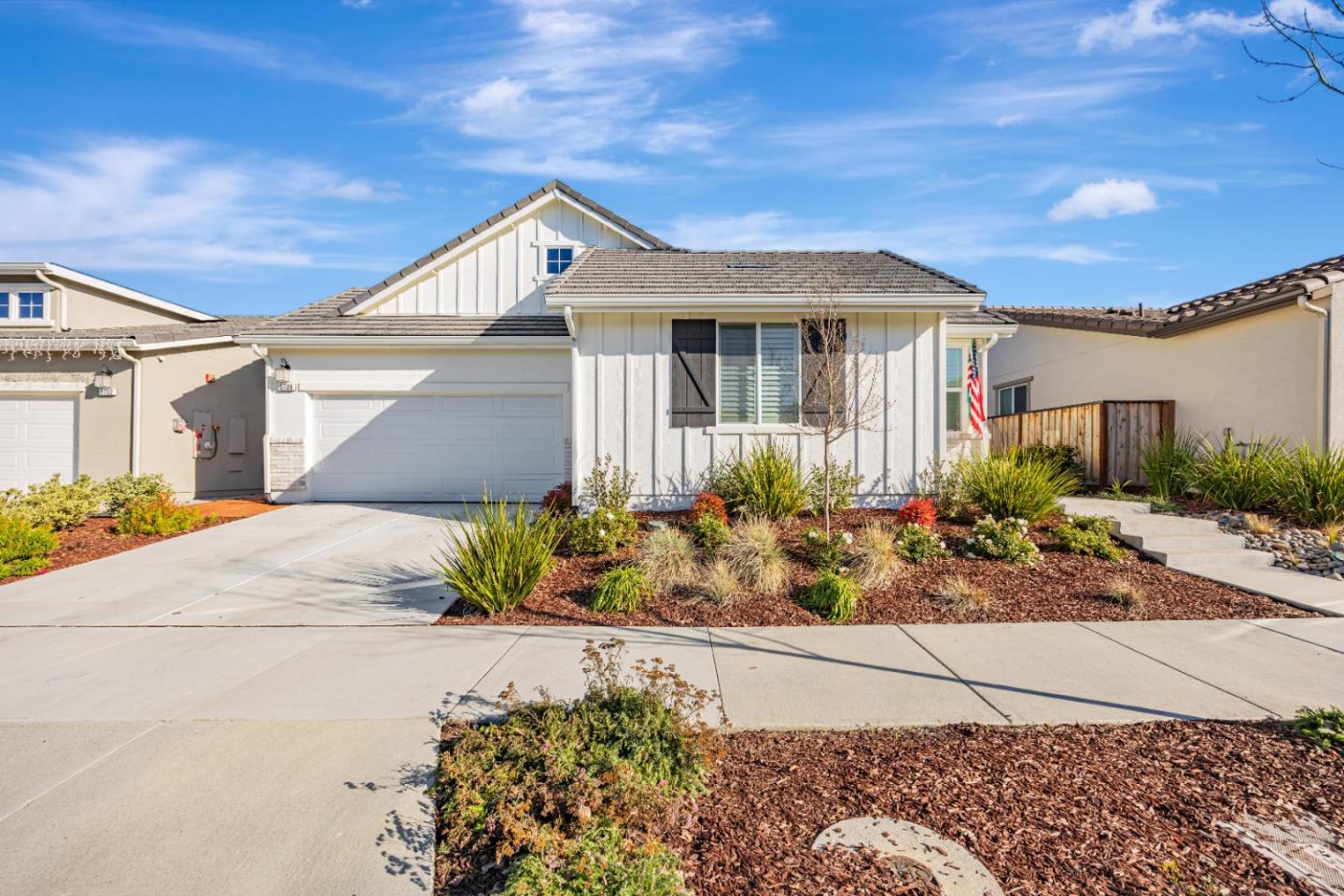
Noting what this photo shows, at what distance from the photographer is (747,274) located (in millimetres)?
10742

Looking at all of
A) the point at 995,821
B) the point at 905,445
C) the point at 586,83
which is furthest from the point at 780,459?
the point at 995,821

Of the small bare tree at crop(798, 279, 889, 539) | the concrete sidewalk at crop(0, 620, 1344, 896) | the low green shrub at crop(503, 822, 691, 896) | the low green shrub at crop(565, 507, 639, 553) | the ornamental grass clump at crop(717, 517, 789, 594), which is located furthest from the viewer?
the small bare tree at crop(798, 279, 889, 539)

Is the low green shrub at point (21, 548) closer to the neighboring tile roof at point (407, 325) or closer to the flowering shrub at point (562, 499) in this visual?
the neighboring tile roof at point (407, 325)

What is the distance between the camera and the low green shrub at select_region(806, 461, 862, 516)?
367 inches

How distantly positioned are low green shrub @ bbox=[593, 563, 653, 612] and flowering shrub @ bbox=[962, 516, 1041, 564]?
390 centimetres

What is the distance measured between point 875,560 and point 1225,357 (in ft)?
31.7

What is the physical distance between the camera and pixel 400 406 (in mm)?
12789

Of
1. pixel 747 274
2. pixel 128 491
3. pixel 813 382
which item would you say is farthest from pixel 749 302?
pixel 128 491

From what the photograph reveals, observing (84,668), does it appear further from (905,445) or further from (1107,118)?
(1107,118)

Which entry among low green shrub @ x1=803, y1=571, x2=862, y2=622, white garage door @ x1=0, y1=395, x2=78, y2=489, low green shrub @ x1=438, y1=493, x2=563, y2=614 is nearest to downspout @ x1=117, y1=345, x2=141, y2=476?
white garage door @ x1=0, y1=395, x2=78, y2=489

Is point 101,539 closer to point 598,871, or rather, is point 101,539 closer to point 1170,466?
point 598,871

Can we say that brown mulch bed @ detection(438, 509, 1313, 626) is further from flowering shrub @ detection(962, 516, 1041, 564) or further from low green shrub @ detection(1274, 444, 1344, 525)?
low green shrub @ detection(1274, 444, 1344, 525)

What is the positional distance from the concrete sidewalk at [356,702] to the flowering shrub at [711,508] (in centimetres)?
291

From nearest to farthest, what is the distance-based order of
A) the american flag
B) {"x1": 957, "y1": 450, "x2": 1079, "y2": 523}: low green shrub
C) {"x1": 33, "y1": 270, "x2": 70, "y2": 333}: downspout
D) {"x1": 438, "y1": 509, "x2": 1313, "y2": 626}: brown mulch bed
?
{"x1": 438, "y1": 509, "x2": 1313, "y2": 626}: brown mulch bed < {"x1": 957, "y1": 450, "x2": 1079, "y2": 523}: low green shrub < the american flag < {"x1": 33, "y1": 270, "x2": 70, "y2": 333}: downspout
